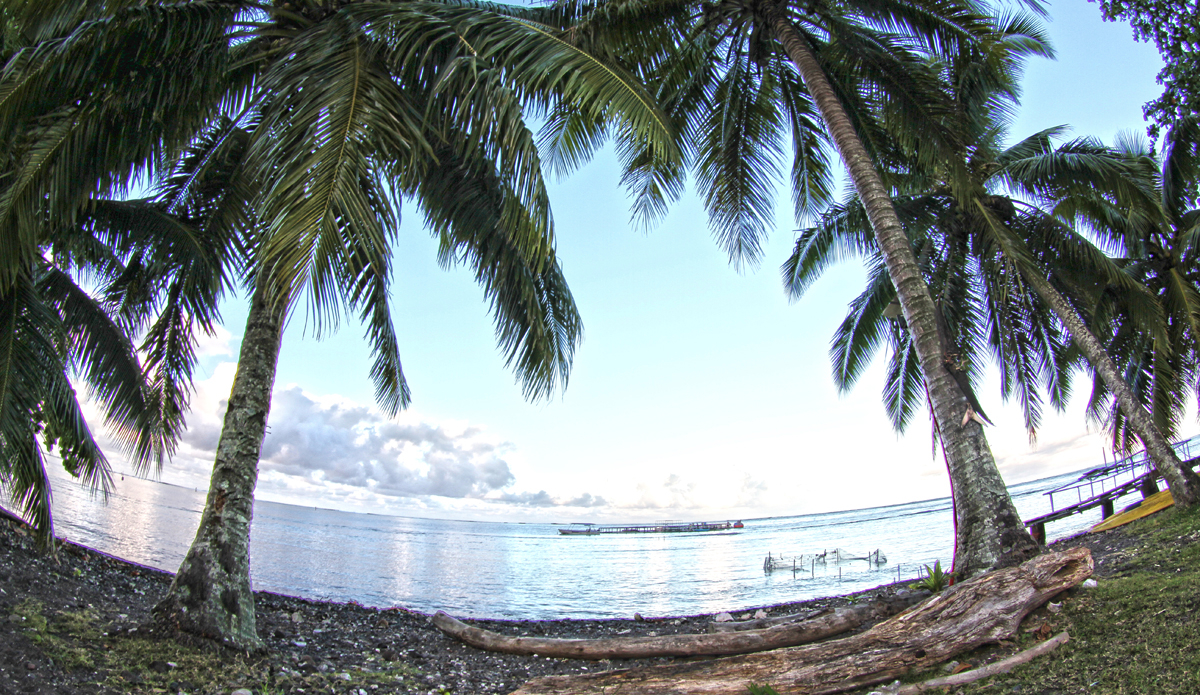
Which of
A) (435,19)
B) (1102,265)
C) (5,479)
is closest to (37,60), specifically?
(435,19)

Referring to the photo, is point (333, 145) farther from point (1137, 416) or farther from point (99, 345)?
point (1137, 416)

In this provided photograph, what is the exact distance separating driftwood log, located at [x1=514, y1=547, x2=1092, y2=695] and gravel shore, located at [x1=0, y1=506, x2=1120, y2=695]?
1.00m

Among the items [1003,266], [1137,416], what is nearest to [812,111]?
[1003,266]

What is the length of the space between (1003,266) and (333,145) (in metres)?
12.7

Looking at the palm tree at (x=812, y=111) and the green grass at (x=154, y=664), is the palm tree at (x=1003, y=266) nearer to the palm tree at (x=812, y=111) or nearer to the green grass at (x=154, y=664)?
the palm tree at (x=812, y=111)

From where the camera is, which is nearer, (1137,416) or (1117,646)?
(1117,646)

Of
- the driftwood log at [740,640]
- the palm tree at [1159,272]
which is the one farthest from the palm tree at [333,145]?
the palm tree at [1159,272]

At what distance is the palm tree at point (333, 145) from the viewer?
4523 millimetres

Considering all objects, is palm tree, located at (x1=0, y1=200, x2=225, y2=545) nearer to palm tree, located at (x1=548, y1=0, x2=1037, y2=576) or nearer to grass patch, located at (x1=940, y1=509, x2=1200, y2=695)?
palm tree, located at (x1=548, y1=0, x2=1037, y2=576)

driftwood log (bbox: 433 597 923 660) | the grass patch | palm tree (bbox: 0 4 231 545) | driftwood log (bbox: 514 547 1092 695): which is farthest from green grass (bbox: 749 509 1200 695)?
palm tree (bbox: 0 4 231 545)

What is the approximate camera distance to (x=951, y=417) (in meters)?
5.78

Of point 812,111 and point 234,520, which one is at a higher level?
point 812,111

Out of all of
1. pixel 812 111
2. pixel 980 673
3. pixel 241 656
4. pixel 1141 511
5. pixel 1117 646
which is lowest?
pixel 241 656

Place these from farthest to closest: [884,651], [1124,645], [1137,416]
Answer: [1137,416] < [884,651] < [1124,645]
